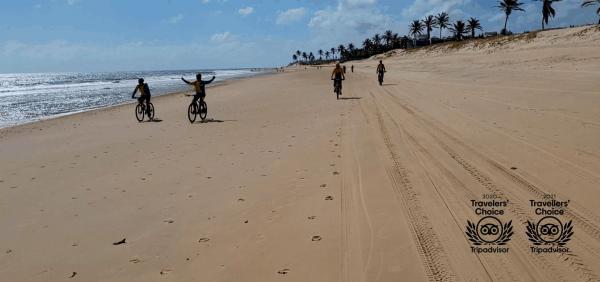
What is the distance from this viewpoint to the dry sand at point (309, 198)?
3934 millimetres

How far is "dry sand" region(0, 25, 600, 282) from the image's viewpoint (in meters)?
3.93

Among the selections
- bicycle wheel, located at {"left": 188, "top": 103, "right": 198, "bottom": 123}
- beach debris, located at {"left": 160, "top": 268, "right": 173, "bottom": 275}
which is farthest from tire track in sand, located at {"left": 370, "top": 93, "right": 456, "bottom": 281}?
bicycle wheel, located at {"left": 188, "top": 103, "right": 198, "bottom": 123}

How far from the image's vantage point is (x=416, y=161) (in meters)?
7.36

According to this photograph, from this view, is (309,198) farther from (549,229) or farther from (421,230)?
(549,229)

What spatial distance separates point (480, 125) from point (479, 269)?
7415mm

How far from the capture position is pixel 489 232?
4336 mm

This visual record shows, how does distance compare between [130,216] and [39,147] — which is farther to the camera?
[39,147]

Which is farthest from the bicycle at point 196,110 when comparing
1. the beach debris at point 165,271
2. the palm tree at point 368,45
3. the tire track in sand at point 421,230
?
the palm tree at point 368,45

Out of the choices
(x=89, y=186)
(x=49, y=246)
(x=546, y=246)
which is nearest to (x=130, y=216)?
(x=49, y=246)

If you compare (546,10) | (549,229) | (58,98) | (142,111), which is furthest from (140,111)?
(546,10)

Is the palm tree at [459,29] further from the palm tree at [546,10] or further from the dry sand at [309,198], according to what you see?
the dry sand at [309,198]

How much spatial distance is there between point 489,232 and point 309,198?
7.71 feet

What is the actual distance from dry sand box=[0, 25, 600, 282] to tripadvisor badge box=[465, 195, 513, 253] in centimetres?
9

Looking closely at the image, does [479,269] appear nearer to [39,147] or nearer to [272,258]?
[272,258]
